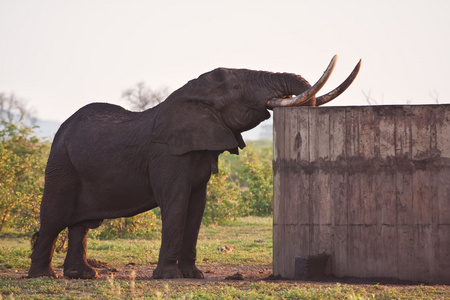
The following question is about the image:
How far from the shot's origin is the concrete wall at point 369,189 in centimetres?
944

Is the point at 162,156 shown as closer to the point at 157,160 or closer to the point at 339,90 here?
the point at 157,160

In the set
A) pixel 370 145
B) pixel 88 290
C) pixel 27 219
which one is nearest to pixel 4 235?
pixel 27 219

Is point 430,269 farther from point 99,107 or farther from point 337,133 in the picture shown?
point 99,107

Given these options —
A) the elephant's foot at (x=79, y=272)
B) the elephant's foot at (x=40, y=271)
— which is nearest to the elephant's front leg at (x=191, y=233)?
the elephant's foot at (x=79, y=272)

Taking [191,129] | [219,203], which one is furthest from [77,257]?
[219,203]

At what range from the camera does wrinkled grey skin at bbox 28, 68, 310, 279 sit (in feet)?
33.1

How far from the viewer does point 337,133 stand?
9.66 meters

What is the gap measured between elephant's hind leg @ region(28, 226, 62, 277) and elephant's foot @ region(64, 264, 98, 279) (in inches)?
9.1

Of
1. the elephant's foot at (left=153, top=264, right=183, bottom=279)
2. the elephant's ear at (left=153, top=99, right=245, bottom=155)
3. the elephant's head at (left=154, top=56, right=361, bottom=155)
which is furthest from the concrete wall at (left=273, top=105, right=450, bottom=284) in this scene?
the elephant's foot at (left=153, top=264, right=183, bottom=279)

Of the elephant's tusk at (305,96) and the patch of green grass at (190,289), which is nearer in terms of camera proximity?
the patch of green grass at (190,289)

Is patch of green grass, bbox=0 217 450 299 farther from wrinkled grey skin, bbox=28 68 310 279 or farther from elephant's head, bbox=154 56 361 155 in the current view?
elephant's head, bbox=154 56 361 155

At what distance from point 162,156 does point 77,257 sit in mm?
2123

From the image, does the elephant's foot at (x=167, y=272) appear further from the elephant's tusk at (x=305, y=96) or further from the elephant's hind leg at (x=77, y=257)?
the elephant's tusk at (x=305, y=96)

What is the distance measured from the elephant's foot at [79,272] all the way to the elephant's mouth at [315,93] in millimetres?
3548
